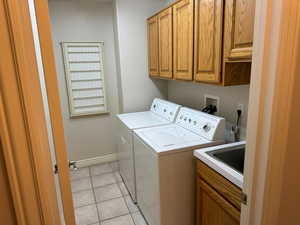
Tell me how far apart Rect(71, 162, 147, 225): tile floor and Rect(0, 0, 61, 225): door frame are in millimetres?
1751

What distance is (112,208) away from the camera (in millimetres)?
2334

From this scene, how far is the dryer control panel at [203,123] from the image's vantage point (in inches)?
67.9

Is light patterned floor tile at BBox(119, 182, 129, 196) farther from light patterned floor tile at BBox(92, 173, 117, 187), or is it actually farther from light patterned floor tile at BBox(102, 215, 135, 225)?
light patterned floor tile at BBox(102, 215, 135, 225)

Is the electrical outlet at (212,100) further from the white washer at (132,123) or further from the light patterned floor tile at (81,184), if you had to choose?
the light patterned floor tile at (81,184)

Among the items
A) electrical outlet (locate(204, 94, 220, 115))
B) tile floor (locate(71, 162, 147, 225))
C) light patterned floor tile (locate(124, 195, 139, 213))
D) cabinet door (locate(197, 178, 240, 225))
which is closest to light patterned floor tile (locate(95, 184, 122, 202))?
tile floor (locate(71, 162, 147, 225))

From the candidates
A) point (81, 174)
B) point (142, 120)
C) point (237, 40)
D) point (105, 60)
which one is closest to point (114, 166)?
point (81, 174)

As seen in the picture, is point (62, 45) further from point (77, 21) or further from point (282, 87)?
point (282, 87)

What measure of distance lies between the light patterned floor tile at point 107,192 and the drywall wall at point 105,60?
0.77 m

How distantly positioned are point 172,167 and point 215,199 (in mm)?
385

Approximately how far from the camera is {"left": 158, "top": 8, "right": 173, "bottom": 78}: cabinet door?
2.23 m

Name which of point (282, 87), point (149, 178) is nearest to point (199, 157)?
point (149, 178)

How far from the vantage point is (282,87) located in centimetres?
73

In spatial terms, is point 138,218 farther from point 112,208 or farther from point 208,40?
point 208,40

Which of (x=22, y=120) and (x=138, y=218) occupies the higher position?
(x=22, y=120)
